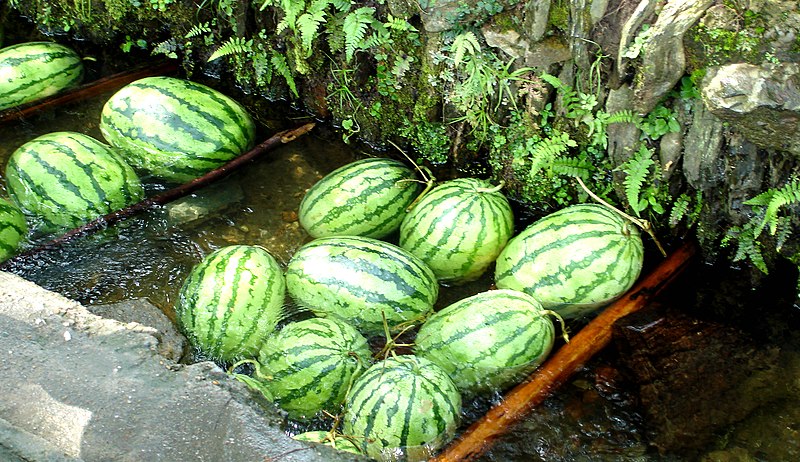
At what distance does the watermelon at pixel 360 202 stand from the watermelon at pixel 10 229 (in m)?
1.58

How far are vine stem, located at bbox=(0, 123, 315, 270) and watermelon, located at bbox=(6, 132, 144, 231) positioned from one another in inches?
2.6

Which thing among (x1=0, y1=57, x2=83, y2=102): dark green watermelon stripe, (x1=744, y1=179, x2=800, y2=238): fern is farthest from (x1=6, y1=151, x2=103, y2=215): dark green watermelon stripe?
(x1=744, y1=179, x2=800, y2=238): fern

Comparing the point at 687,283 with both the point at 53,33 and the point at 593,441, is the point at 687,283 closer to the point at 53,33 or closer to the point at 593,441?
the point at 593,441

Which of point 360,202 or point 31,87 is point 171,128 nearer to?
point 360,202

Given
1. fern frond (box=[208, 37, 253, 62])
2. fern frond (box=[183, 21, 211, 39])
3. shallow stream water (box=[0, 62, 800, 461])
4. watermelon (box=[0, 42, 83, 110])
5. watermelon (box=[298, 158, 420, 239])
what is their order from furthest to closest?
fern frond (box=[183, 21, 211, 39]), watermelon (box=[0, 42, 83, 110]), fern frond (box=[208, 37, 253, 62]), watermelon (box=[298, 158, 420, 239]), shallow stream water (box=[0, 62, 800, 461])

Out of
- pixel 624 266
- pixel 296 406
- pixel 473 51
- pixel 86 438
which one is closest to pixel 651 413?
pixel 624 266

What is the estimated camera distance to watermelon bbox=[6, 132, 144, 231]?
14.4 ft

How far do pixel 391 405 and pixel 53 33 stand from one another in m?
4.86

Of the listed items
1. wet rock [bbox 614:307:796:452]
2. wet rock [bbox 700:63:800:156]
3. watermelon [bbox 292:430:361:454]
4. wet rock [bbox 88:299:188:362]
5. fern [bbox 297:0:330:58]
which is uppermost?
wet rock [bbox 700:63:800:156]

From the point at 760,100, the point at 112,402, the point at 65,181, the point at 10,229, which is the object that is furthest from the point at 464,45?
the point at 10,229

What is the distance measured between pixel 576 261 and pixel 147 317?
217 cm

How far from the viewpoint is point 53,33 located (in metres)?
6.42

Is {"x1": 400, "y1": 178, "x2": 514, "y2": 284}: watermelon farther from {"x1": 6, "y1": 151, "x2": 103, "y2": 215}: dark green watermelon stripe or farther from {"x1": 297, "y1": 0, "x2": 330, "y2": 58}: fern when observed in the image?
{"x1": 6, "y1": 151, "x2": 103, "y2": 215}: dark green watermelon stripe

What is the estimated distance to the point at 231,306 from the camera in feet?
12.3
